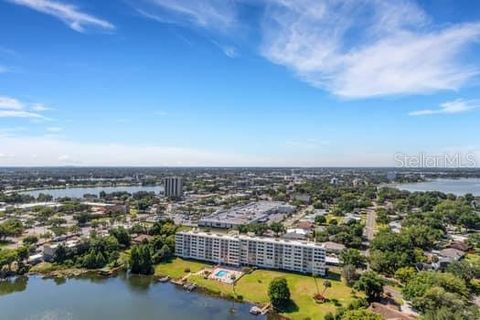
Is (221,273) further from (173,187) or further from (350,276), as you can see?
(173,187)

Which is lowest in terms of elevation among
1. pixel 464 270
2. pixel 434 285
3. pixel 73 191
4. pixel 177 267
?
pixel 177 267

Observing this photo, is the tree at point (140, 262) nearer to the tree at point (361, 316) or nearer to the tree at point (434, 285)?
the tree at point (361, 316)

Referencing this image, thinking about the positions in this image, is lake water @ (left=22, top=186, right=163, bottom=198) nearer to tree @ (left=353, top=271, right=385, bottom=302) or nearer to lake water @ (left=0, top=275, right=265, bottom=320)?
lake water @ (left=0, top=275, right=265, bottom=320)

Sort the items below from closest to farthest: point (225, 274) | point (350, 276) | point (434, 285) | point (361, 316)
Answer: point (361, 316) → point (434, 285) → point (350, 276) → point (225, 274)

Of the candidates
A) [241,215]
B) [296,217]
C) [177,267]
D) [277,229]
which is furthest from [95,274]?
[296,217]

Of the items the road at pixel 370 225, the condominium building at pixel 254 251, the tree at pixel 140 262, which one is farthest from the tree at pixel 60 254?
the road at pixel 370 225

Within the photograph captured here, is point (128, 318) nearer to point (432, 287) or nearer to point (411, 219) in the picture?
point (432, 287)

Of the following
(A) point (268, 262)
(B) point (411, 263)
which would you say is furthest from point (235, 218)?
(B) point (411, 263)
